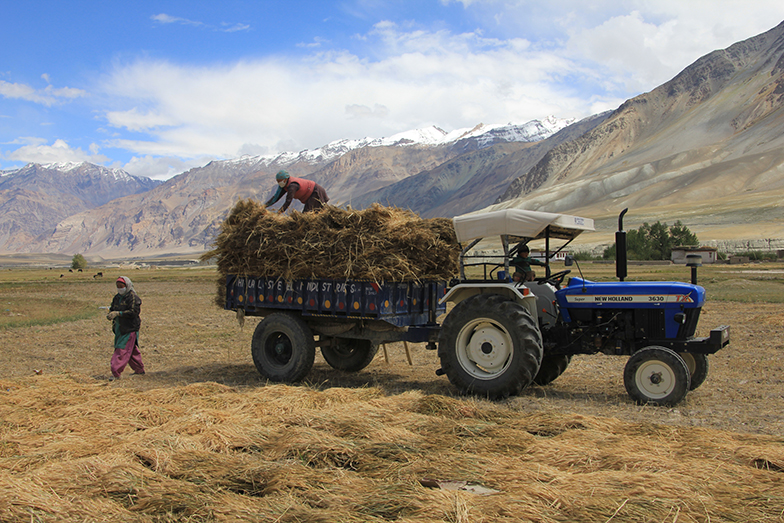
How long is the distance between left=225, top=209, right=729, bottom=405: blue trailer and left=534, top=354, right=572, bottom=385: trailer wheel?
2 cm

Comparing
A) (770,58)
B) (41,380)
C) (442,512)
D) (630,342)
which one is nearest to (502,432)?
(442,512)

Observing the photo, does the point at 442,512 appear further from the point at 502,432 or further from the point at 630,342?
the point at 630,342

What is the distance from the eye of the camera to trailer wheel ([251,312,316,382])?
9.55m

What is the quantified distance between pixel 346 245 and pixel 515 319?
2836mm

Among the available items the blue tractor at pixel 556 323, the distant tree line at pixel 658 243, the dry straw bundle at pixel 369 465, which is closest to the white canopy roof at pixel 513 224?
the blue tractor at pixel 556 323

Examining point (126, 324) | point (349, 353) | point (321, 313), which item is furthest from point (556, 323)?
point (126, 324)

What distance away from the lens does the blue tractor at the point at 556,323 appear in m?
7.71

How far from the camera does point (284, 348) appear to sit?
9906 millimetres

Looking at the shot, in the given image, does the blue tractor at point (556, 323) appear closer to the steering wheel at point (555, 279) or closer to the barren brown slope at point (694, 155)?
the steering wheel at point (555, 279)

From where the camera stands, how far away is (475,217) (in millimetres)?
8367

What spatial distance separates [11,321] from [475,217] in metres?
16.7

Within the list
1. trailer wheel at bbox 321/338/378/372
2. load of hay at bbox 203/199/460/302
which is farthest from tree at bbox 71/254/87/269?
load of hay at bbox 203/199/460/302

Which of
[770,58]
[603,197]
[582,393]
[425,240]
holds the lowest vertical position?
[582,393]

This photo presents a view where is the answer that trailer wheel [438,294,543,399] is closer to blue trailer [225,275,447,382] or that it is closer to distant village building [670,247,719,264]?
blue trailer [225,275,447,382]
